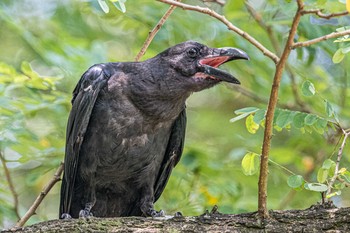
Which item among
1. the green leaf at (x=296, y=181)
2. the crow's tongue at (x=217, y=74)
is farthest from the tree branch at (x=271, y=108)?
the crow's tongue at (x=217, y=74)

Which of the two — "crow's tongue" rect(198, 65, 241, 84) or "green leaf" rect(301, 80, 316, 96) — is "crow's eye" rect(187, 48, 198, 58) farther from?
"green leaf" rect(301, 80, 316, 96)

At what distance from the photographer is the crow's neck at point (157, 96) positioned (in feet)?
21.4

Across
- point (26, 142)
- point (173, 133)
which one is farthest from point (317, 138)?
point (26, 142)

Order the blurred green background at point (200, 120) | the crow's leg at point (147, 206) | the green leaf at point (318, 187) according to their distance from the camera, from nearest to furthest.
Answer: the green leaf at point (318, 187) → the crow's leg at point (147, 206) → the blurred green background at point (200, 120)

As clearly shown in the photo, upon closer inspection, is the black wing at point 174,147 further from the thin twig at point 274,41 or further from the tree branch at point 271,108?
the tree branch at point 271,108

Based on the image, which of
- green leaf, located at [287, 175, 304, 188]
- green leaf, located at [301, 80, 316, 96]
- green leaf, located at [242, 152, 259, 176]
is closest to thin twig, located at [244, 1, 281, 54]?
green leaf, located at [301, 80, 316, 96]

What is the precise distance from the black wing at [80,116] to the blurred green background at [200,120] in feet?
1.21

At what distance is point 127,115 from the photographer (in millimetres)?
6520

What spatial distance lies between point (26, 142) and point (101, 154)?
90 centimetres

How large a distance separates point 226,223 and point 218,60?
1.86 metres

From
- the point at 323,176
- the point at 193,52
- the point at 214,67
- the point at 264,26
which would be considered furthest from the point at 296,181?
the point at 264,26

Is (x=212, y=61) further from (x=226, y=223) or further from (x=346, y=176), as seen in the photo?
(x=346, y=176)

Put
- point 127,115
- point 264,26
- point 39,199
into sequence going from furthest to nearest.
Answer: point 264,26, point 127,115, point 39,199

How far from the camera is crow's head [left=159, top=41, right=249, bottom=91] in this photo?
630 centimetres
